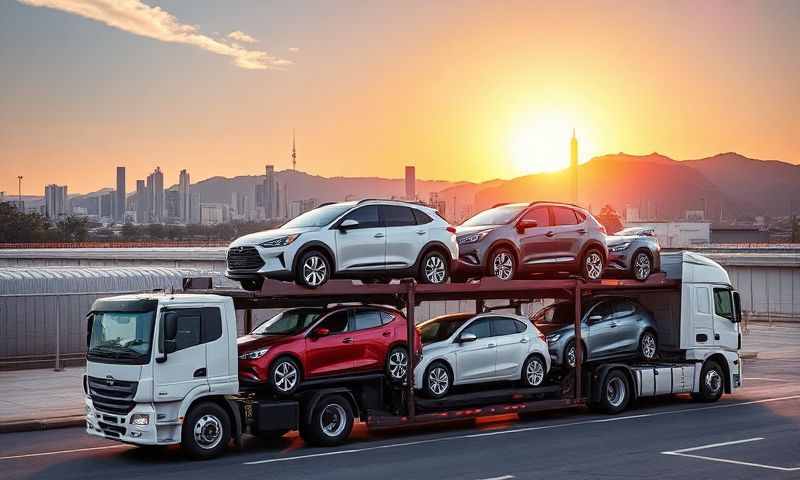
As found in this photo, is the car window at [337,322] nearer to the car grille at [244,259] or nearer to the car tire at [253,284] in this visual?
the car tire at [253,284]

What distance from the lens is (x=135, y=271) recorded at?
35.0m

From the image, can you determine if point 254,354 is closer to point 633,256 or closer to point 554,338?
point 554,338

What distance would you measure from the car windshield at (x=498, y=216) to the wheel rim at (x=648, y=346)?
4.29 meters

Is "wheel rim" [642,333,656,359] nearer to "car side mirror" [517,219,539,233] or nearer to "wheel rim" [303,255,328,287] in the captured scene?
"car side mirror" [517,219,539,233]

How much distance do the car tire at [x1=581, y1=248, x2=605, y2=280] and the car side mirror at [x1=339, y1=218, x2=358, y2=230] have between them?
560 centimetres

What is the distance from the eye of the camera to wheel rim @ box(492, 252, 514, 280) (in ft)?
61.7

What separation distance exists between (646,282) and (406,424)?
6956 mm

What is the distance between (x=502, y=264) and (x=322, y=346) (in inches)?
175

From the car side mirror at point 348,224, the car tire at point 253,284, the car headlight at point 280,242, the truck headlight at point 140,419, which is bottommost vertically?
the truck headlight at point 140,419

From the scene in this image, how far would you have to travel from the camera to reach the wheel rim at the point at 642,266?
68.9 ft

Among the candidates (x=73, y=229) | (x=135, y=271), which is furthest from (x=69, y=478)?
(x=73, y=229)

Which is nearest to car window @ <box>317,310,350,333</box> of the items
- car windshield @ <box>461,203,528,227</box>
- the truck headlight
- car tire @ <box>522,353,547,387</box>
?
the truck headlight

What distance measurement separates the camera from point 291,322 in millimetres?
16234

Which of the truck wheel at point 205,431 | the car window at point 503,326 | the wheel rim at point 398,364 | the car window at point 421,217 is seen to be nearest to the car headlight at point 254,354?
the truck wheel at point 205,431
